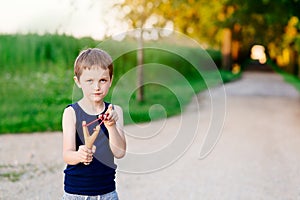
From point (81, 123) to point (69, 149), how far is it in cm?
13

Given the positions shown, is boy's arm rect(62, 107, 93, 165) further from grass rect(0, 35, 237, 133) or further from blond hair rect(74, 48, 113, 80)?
grass rect(0, 35, 237, 133)

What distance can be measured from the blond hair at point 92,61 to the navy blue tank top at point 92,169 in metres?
0.17

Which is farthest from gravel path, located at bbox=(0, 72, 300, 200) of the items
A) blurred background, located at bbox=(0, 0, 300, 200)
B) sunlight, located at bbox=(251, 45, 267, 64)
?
sunlight, located at bbox=(251, 45, 267, 64)

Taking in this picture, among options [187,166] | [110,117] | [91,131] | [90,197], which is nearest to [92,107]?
[91,131]

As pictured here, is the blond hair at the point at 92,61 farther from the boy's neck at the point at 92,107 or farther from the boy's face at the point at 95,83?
the boy's neck at the point at 92,107

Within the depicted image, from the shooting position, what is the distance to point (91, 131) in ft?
7.73

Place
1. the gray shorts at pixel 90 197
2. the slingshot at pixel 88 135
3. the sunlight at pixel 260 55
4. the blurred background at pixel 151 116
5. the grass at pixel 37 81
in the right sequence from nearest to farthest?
the slingshot at pixel 88 135, the gray shorts at pixel 90 197, the blurred background at pixel 151 116, the grass at pixel 37 81, the sunlight at pixel 260 55

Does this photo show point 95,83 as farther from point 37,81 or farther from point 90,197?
point 37,81

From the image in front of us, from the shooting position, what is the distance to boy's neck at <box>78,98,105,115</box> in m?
2.38

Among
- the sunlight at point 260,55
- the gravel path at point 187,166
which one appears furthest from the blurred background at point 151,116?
the sunlight at point 260,55

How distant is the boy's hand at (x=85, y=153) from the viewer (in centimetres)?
221

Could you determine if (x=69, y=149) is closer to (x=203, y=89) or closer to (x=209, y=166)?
(x=209, y=166)

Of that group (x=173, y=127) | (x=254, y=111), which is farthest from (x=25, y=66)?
(x=254, y=111)

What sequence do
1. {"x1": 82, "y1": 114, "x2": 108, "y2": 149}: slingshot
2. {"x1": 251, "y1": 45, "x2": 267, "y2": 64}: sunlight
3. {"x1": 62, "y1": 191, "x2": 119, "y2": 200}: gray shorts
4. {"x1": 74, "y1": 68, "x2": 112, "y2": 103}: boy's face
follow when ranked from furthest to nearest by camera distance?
1. {"x1": 251, "y1": 45, "x2": 267, "y2": 64}: sunlight
2. {"x1": 62, "y1": 191, "x2": 119, "y2": 200}: gray shorts
3. {"x1": 74, "y1": 68, "x2": 112, "y2": 103}: boy's face
4. {"x1": 82, "y1": 114, "x2": 108, "y2": 149}: slingshot
